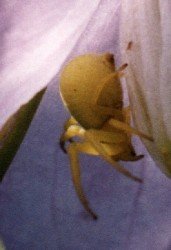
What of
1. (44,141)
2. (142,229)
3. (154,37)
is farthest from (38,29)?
(142,229)

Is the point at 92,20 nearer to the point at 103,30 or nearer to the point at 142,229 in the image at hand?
the point at 103,30

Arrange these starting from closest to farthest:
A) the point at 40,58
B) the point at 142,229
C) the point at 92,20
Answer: the point at 40,58, the point at 92,20, the point at 142,229

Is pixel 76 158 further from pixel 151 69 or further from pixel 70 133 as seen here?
pixel 151 69

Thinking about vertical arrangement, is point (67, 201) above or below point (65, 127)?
below

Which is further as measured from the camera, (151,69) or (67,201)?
(67,201)

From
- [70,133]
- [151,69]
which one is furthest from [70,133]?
[151,69]

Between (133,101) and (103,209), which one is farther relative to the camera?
(103,209)

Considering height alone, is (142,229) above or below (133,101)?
below

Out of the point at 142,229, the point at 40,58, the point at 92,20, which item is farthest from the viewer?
the point at 142,229
